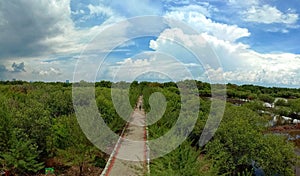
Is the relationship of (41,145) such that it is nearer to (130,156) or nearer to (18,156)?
(18,156)

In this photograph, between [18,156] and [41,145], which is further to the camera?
[41,145]

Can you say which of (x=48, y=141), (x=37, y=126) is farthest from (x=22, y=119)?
(x=48, y=141)

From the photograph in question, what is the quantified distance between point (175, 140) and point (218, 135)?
8.52m

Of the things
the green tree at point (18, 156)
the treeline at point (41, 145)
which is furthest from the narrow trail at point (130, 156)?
the green tree at point (18, 156)

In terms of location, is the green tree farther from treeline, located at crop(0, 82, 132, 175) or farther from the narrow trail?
the narrow trail

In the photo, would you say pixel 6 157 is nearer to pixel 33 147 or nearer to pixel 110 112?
pixel 33 147

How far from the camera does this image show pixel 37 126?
61.0 feet

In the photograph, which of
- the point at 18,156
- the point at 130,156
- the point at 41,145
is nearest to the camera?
the point at 18,156

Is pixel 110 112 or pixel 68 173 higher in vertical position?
pixel 110 112

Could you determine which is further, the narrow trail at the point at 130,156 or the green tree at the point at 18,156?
the narrow trail at the point at 130,156

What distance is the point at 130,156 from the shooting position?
2116 centimetres

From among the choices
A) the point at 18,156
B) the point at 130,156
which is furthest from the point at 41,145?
the point at 130,156

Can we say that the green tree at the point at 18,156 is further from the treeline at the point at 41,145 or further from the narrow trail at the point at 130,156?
the narrow trail at the point at 130,156

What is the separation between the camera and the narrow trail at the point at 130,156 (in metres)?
17.3
